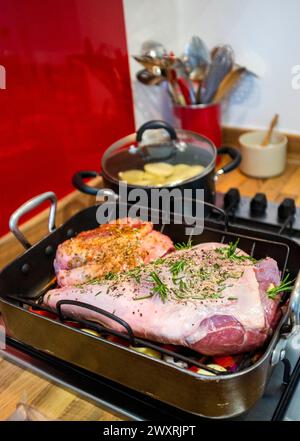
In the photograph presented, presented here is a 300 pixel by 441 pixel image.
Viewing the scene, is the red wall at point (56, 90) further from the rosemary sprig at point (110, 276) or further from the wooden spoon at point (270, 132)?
the wooden spoon at point (270, 132)

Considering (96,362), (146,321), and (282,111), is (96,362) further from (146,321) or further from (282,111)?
(282,111)

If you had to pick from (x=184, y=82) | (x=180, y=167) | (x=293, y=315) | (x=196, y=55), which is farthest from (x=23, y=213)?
(x=196, y=55)

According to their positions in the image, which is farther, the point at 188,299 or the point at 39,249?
the point at 39,249

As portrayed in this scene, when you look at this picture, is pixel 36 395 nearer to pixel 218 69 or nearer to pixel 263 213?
pixel 263 213

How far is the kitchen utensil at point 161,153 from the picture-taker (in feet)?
3.51

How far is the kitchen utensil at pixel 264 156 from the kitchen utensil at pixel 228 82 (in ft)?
0.49

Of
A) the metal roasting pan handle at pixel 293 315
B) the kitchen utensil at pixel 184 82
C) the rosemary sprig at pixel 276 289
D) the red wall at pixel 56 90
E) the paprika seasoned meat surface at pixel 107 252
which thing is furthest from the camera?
the kitchen utensil at pixel 184 82

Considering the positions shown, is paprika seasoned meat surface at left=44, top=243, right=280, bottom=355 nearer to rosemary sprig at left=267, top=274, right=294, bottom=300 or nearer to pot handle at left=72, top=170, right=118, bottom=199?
rosemary sprig at left=267, top=274, right=294, bottom=300

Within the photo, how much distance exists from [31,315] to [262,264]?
1.32ft

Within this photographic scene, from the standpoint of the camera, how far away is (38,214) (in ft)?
3.64

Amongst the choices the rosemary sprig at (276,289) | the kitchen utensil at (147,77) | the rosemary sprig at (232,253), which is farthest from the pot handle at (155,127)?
the rosemary sprig at (276,289)

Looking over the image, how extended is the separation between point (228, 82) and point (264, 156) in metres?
0.27

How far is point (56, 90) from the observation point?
3.52 ft

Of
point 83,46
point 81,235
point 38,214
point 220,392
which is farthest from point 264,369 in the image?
point 83,46
